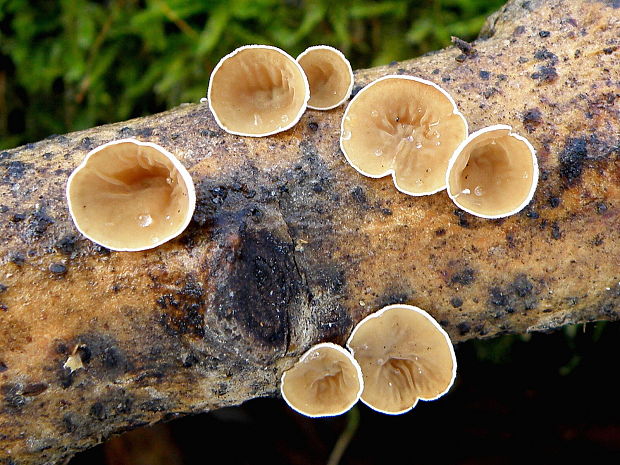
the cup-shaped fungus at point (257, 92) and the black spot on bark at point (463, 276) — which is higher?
the cup-shaped fungus at point (257, 92)

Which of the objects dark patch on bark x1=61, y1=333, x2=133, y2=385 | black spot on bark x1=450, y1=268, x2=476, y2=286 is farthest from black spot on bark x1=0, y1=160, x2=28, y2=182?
black spot on bark x1=450, y1=268, x2=476, y2=286

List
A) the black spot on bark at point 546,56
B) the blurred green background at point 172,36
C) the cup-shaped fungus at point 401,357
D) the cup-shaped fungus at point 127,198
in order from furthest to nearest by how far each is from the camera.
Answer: the blurred green background at point 172,36, the black spot on bark at point 546,56, the cup-shaped fungus at point 401,357, the cup-shaped fungus at point 127,198

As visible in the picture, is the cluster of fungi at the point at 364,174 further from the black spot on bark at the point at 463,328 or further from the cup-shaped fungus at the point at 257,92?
the black spot on bark at the point at 463,328

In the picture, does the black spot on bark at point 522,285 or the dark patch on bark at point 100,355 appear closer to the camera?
the dark patch on bark at point 100,355

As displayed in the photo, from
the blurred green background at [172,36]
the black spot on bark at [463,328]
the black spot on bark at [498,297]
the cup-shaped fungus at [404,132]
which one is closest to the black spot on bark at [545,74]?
the cup-shaped fungus at [404,132]

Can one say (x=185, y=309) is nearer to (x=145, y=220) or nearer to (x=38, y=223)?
(x=145, y=220)

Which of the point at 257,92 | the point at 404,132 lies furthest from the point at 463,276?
the point at 257,92
